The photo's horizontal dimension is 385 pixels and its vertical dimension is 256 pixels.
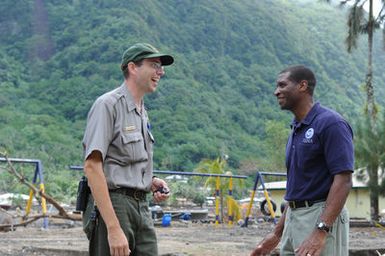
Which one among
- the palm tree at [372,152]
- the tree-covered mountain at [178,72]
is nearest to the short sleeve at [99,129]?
the palm tree at [372,152]

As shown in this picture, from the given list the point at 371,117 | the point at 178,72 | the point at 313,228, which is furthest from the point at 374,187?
the point at 178,72

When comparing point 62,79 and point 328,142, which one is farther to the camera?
point 62,79

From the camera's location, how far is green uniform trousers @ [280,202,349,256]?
3.81 metres

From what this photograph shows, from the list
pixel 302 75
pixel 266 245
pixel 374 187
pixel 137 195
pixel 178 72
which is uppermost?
pixel 178 72

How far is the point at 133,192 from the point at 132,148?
22 centimetres

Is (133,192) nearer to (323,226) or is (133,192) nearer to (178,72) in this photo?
(323,226)

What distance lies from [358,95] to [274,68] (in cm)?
1073

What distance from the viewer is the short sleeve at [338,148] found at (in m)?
3.72

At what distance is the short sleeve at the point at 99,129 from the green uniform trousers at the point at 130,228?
10.1 inches

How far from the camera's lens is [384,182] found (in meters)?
21.5

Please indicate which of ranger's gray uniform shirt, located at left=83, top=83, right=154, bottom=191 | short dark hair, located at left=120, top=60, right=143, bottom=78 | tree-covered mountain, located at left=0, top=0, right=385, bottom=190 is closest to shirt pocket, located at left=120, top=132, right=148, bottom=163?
ranger's gray uniform shirt, located at left=83, top=83, right=154, bottom=191

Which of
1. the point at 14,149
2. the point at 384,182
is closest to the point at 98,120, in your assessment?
the point at 384,182

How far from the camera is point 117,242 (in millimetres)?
3363

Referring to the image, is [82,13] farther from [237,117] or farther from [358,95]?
[358,95]
